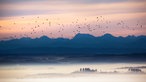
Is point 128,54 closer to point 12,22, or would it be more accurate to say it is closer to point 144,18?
point 144,18

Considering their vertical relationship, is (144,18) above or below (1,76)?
above

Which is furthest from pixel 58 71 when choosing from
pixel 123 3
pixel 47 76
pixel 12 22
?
pixel 123 3

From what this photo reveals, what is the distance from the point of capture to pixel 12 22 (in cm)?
337

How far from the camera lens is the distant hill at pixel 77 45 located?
10.9 feet

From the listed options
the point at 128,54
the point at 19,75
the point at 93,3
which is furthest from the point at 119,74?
the point at 19,75

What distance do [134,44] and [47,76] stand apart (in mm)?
784

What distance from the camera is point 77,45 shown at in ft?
11.0

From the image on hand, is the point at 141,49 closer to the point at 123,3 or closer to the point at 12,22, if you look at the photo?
the point at 123,3

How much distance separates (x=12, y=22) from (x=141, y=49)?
44.1 inches

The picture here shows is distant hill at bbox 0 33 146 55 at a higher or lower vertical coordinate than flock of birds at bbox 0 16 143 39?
lower

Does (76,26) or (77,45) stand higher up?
(76,26)

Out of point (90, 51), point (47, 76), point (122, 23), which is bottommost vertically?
point (47, 76)

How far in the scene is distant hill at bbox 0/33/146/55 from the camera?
3.31 meters

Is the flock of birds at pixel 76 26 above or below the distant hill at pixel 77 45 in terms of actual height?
above
